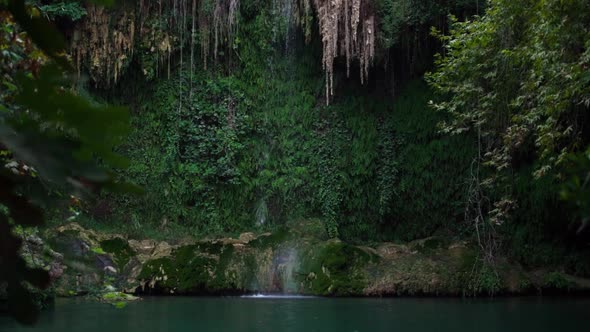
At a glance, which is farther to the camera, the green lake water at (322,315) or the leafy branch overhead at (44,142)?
the green lake water at (322,315)

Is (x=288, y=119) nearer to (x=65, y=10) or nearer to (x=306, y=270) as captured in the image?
(x=306, y=270)

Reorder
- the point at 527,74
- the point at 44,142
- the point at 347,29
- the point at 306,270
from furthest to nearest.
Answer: the point at 347,29
the point at 306,270
the point at 527,74
the point at 44,142

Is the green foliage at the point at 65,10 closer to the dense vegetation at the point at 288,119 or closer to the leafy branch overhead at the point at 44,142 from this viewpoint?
the dense vegetation at the point at 288,119

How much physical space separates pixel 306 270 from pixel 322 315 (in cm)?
228

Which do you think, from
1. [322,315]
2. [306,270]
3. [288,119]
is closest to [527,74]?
[322,315]

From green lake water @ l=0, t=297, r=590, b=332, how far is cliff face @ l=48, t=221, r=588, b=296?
39 cm


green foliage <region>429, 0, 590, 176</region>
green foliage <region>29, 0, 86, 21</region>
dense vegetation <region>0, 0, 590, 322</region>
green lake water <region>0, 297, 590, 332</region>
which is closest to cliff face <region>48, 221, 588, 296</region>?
green lake water <region>0, 297, 590, 332</region>

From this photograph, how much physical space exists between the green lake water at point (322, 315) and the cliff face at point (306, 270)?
0.39 m

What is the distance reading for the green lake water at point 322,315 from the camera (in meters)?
7.21

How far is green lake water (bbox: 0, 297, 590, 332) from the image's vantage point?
7.21m

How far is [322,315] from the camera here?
8.22 metres

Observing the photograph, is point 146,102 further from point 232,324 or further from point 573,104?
point 573,104

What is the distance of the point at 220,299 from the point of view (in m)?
9.89

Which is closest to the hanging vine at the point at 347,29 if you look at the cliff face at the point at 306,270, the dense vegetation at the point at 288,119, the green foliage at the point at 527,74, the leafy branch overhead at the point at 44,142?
the dense vegetation at the point at 288,119
